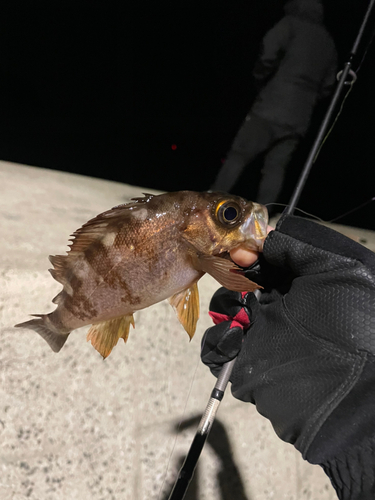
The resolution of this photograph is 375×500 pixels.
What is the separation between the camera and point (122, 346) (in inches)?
56.6

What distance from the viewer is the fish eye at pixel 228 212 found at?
0.83 m

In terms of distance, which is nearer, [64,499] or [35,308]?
[64,499]

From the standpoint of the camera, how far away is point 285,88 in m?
2.40

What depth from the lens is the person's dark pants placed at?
265 cm

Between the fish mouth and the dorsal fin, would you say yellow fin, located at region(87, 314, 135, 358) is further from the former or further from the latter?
the fish mouth

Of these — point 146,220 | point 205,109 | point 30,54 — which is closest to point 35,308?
point 146,220

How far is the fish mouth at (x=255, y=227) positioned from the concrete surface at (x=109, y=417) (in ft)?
2.95

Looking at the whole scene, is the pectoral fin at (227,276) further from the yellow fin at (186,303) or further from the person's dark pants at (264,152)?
the person's dark pants at (264,152)

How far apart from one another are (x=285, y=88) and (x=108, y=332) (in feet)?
8.29

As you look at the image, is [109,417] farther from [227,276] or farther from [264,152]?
[264,152]

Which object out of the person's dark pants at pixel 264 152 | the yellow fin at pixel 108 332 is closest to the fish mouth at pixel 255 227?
the yellow fin at pixel 108 332

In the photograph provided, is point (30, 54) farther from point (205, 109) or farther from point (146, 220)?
point (146, 220)

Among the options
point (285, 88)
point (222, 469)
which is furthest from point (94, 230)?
point (285, 88)

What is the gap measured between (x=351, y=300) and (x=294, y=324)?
20cm
